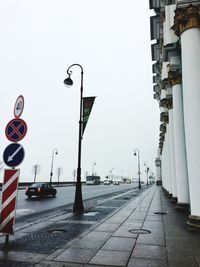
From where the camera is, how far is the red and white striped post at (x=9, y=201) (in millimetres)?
6215

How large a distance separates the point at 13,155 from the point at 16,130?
28.7 inches

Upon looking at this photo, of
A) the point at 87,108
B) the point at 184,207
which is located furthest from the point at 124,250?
the point at 87,108

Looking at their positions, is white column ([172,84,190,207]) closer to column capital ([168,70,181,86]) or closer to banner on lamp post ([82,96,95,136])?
column capital ([168,70,181,86])

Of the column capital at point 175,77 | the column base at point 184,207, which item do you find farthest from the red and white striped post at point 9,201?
the column capital at point 175,77

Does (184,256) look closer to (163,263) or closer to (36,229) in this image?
(163,263)

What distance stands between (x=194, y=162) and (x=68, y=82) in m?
9.14

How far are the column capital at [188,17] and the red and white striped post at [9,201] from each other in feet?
24.7

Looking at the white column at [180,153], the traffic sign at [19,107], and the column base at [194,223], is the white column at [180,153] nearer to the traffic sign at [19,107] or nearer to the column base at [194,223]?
the column base at [194,223]

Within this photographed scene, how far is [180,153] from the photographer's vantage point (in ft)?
40.0

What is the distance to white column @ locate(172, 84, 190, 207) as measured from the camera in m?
11.9

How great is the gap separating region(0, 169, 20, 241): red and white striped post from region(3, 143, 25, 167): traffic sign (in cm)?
22

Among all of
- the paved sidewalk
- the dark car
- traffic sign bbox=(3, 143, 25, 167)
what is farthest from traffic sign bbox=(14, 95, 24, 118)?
the dark car

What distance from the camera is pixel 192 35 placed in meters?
8.38

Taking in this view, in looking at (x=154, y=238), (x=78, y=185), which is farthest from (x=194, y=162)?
(x=78, y=185)
